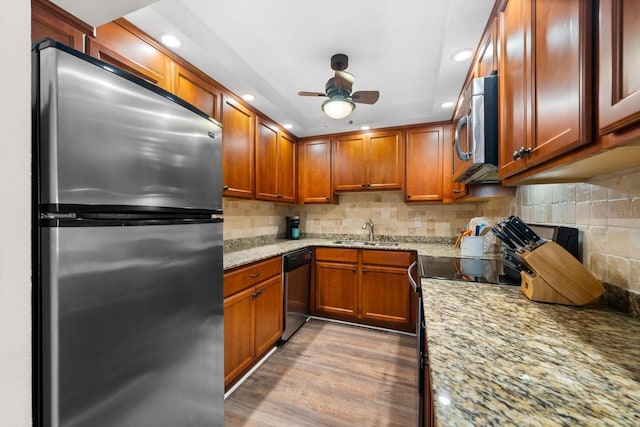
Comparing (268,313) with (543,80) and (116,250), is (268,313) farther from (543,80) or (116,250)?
(543,80)

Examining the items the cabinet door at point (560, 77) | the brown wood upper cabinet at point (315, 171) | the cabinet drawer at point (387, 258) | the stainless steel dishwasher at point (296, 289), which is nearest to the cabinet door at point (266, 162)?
the brown wood upper cabinet at point (315, 171)

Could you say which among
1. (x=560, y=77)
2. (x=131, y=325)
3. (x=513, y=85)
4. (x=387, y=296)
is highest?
(x=513, y=85)

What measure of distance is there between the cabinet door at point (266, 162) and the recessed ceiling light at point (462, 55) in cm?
177

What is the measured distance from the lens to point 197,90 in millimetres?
1858

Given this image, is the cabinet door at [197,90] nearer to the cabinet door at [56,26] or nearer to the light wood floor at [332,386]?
the cabinet door at [56,26]

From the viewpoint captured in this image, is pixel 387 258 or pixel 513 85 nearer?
pixel 513 85

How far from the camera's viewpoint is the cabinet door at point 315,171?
3371mm

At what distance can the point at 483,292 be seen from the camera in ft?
3.78

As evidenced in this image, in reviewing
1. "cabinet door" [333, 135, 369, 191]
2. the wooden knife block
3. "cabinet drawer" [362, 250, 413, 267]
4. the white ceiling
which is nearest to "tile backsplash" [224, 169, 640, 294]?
the wooden knife block

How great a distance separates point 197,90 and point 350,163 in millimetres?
1916

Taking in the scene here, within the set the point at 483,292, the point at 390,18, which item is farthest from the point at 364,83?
the point at 483,292

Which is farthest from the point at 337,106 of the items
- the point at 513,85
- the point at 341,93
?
the point at 513,85

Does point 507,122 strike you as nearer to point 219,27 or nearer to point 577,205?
point 577,205

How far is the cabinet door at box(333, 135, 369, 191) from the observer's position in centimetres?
323
